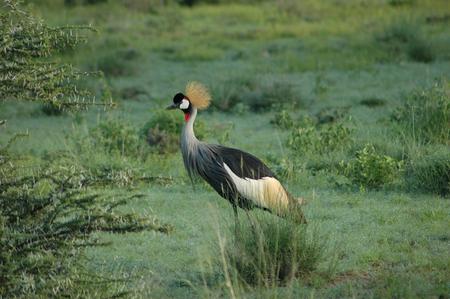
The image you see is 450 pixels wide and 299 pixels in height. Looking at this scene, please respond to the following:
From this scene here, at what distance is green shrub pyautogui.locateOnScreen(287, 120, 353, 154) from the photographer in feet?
28.8

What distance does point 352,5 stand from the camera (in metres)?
18.9

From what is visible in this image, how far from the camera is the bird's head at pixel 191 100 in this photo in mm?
6945

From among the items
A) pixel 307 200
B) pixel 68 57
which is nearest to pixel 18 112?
pixel 68 57

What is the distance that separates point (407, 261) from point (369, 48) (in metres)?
9.02

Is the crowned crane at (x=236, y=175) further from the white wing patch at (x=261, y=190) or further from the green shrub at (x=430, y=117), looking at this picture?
the green shrub at (x=430, y=117)

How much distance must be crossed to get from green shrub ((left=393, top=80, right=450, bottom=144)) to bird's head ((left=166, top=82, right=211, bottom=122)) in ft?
7.62

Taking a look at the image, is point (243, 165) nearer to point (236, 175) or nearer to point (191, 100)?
point (236, 175)

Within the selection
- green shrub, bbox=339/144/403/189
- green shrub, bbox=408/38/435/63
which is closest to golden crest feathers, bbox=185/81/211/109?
green shrub, bbox=339/144/403/189

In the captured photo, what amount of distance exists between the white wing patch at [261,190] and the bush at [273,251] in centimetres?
64

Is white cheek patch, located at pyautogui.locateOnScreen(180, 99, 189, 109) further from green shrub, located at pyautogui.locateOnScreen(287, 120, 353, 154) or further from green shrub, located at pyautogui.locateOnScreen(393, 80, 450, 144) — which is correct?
green shrub, located at pyautogui.locateOnScreen(393, 80, 450, 144)

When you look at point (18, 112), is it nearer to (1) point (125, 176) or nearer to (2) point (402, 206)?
(2) point (402, 206)

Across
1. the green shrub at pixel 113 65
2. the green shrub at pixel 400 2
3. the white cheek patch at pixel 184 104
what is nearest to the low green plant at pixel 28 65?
the white cheek patch at pixel 184 104

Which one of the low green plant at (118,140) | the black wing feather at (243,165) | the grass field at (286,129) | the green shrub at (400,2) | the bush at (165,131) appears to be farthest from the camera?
the green shrub at (400,2)

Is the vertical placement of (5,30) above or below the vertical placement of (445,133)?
above
